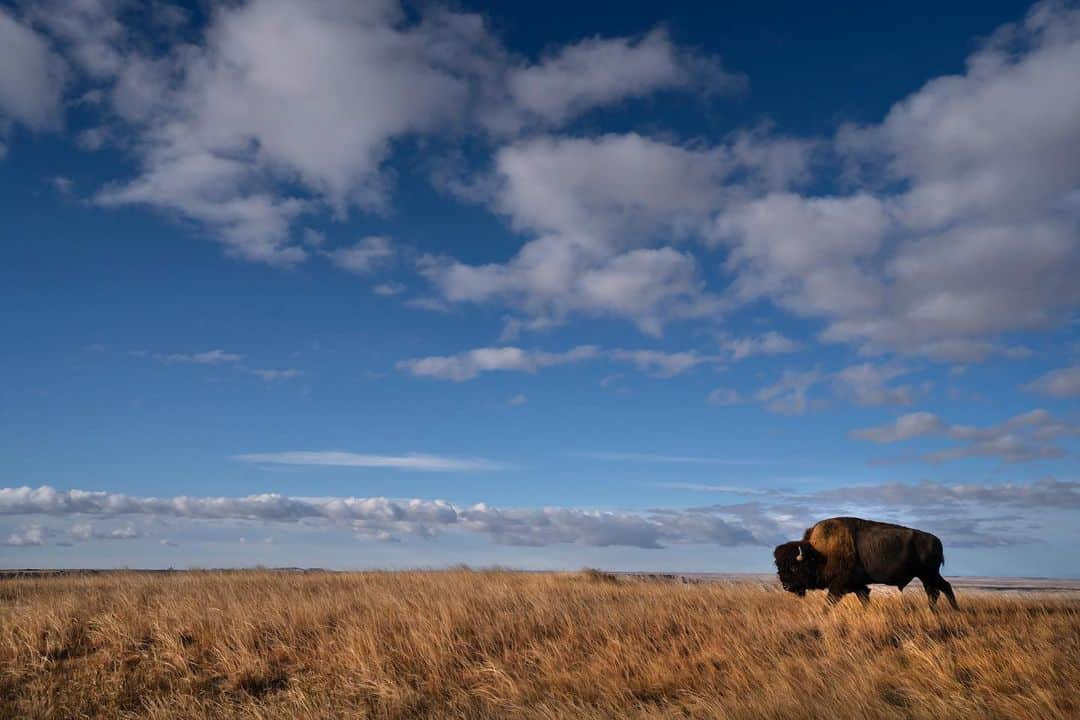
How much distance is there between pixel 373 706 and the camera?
34.2 feet

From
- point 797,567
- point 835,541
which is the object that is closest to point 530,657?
point 797,567

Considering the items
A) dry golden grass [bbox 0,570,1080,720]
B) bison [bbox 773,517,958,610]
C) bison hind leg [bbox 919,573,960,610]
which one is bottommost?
dry golden grass [bbox 0,570,1080,720]

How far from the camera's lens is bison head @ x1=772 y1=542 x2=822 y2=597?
1738 cm

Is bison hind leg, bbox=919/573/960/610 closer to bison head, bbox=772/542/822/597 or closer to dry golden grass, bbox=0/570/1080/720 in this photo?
dry golden grass, bbox=0/570/1080/720

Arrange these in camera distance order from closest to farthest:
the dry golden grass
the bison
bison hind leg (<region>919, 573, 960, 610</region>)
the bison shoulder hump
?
the dry golden grass, bison hind leg (<region>919, 573, 960, 610</region>), the bison, the bison shoulder hump

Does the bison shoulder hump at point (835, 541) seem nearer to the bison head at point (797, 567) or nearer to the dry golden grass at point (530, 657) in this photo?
the bison head at point (797, 567)

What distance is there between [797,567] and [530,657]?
7827 millimetres

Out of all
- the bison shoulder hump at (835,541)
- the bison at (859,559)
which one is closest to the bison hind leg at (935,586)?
the bison at (859,559)

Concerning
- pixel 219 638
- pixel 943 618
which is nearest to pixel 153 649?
pixel 219 638

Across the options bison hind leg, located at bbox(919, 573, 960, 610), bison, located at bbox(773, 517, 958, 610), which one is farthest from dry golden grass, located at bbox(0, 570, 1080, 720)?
bison, located at bbox(773, 517, 958, 610)

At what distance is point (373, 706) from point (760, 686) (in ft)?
16.5

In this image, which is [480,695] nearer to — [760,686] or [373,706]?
[373,706]

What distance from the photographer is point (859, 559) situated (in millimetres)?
17250

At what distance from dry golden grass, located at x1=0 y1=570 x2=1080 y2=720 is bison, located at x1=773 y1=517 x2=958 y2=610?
59cm
